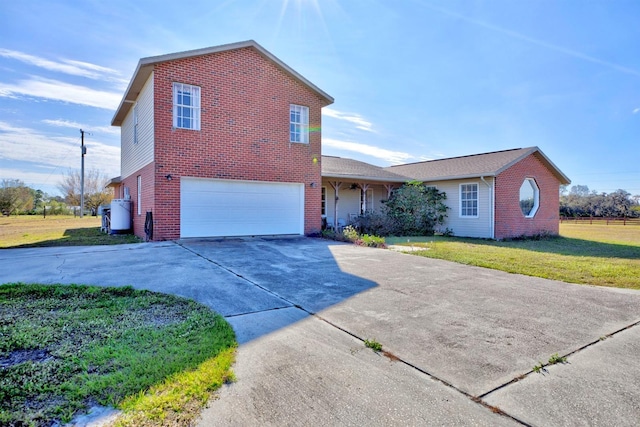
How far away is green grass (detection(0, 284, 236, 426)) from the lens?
7.06 feet

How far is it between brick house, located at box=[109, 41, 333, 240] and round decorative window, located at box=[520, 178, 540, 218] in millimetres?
10410

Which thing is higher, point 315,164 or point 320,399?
point 315,164

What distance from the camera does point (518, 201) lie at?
624 inches

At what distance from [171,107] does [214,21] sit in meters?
2.96

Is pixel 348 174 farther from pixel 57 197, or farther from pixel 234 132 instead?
pixel 57 197

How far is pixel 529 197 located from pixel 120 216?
1890 cm

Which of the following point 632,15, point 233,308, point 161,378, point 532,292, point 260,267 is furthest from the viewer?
point 632,15

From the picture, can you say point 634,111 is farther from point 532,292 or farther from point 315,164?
point 532,292

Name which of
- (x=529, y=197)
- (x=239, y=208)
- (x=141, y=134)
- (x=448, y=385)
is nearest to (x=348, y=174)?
(x=239, y=208)

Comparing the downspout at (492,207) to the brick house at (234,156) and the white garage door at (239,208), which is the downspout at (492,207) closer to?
the brick house at (234,156)

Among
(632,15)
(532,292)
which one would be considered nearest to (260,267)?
(532,292)

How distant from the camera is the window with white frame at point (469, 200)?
51.0ft

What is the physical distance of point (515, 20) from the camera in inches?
440

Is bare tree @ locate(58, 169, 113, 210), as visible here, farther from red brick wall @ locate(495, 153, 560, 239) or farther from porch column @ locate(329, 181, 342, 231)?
red brick wall @ locate(495, 153, 560, 239)
